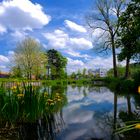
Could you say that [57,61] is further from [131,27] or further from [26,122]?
[26,122]

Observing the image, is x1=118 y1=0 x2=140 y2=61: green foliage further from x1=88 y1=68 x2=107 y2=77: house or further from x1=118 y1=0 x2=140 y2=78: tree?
x1=88 y1=68 x2=107 y2=77: house

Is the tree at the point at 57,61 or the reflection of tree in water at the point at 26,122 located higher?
the tree at the point at 57,61

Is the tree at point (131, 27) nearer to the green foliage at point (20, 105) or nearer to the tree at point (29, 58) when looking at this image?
the green foliage at point (20, 105)

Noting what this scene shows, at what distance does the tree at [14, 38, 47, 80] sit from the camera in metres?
56.9

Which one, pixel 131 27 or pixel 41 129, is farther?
pixel 131 27

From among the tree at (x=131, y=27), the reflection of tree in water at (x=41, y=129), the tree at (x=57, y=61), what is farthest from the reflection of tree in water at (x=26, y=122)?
the tree at (x=57, y=61)

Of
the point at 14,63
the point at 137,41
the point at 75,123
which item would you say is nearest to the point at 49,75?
the point at 14,63

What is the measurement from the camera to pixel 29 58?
5697 centimetres

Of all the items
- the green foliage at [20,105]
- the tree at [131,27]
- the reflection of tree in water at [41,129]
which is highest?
the tree at [131,27]

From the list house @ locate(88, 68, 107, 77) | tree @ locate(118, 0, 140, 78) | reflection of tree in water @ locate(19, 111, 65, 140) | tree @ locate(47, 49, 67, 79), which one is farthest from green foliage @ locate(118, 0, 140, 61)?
house @ locate(88, 68, 107, 77)

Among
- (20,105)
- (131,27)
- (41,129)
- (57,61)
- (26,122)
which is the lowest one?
(41,129)

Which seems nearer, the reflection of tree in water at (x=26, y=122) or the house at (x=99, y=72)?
the reflection of tree in water at (x=26, y=122)

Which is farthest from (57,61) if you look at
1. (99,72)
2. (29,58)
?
(29,58)

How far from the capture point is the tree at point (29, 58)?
56888 millimetres
